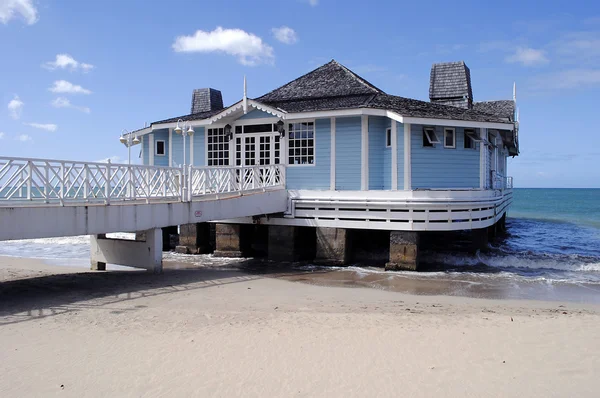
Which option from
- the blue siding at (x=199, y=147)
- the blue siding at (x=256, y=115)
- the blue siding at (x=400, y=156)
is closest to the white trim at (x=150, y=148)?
the blue siding at (x=199, y=147)

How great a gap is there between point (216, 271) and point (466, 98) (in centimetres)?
1472

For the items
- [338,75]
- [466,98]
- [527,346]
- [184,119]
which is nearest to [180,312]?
[527,346]

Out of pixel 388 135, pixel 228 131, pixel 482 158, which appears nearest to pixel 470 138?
pixel 482 158

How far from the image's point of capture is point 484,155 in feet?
55.2

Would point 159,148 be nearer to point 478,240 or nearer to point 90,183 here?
point 90,183

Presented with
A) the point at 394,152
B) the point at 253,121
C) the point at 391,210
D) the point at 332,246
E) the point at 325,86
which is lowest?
the point at 332,246

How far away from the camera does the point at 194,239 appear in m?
17.9

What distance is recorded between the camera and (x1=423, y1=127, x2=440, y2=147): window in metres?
15.8

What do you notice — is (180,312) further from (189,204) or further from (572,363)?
(572,363)

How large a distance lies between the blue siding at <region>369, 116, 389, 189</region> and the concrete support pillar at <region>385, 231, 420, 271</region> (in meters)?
1.99

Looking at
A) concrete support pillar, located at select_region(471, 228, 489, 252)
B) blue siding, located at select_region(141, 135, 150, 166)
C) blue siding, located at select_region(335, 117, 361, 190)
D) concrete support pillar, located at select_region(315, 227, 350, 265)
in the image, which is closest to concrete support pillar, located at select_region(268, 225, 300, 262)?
concrete support pillar, located at select_region(315, 227, 350, 265)

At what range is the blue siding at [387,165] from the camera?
1591 cm

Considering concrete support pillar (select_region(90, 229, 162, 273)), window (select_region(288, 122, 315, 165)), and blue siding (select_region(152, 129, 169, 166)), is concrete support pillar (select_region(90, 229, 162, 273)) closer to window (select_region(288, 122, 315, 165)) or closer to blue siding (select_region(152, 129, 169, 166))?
window (select_region(288, 122, 315, 165))

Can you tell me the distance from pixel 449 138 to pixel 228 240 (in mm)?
8161
